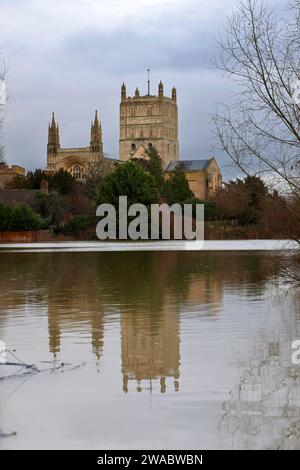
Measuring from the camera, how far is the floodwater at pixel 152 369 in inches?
276

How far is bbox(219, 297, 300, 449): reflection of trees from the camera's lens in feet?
22.2

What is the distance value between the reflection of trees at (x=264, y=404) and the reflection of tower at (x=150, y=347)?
80 centimetres

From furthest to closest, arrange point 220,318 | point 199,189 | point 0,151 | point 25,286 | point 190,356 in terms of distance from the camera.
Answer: point 199,189 → point 0,151 → point 25,286 → point 220,318 → point 190,356

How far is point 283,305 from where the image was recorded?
15617mm

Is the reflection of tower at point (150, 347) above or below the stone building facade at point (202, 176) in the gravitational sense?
below

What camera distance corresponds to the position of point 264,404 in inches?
307

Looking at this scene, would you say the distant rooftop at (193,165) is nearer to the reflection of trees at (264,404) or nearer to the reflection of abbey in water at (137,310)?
the reflection of abbey in water at (137,310)

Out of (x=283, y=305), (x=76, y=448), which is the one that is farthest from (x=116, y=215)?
(x=76, y=448)

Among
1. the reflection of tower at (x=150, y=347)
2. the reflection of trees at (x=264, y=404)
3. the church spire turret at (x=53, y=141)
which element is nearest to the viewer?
the reflection of trees at (x=264, y=404)

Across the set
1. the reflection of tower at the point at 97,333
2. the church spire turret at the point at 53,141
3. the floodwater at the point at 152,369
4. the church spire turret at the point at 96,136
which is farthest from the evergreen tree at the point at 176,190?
the church spire turret at the point at 53,141

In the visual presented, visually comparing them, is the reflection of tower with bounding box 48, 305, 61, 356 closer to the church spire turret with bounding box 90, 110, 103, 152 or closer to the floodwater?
the floodwater

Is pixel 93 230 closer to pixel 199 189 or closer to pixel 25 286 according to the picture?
pixel 25 286

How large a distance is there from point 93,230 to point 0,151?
106ft
